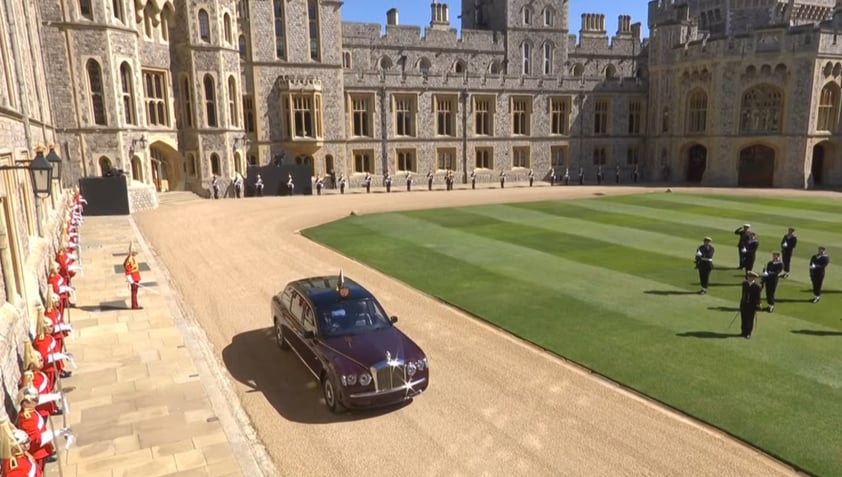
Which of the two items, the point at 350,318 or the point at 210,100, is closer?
the point at 350,318

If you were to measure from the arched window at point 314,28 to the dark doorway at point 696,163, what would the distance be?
30.7 metres

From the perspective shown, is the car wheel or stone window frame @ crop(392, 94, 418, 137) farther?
stone window frame @ crop(392, 94, 418, 137)

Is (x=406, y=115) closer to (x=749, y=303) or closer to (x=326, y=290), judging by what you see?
(x=326, y=290)

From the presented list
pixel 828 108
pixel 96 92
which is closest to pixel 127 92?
pixel 96 92

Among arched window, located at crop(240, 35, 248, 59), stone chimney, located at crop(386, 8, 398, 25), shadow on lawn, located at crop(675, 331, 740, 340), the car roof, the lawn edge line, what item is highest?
stone chimney, located at crop(386, 8, 398, 25)

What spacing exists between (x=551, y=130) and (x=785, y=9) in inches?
916

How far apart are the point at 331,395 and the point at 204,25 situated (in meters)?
30.5

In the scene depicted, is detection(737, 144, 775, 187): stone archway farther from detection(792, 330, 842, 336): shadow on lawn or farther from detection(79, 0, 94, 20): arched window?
detection(79, 0, 94, 20): arched window

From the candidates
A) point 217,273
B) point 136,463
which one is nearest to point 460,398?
point 136,463

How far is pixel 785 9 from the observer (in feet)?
157

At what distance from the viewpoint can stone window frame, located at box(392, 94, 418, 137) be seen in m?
41.7

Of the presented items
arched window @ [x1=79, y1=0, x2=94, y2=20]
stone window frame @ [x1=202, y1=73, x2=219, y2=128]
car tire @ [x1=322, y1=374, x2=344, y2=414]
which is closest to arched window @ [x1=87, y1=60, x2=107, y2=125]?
arched window @ [x1=79, y1=0, x2=94, y2=20]

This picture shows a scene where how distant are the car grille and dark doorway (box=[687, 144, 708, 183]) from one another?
44.3 metres

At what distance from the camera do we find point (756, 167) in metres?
42.2
